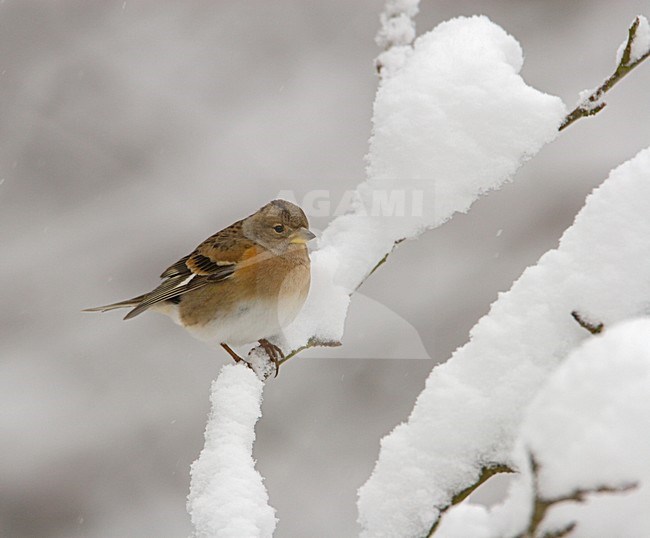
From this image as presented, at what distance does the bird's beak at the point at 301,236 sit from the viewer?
277cm

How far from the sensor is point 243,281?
2854 mm

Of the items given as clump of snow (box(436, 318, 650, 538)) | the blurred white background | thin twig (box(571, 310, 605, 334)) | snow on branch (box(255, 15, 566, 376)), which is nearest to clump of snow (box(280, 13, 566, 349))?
snow on branch (box(255, 15, 566, 376))

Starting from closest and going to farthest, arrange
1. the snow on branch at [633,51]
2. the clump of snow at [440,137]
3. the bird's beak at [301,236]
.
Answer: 1. the snow on branch at [633,51]
2. the clump of snow at [440,137]
3. the bird's beak at [301,236]

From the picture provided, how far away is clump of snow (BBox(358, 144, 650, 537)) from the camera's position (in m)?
0.99

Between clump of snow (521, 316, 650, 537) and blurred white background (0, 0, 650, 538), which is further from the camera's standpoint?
blurred white background (0, 0, 650, 538)

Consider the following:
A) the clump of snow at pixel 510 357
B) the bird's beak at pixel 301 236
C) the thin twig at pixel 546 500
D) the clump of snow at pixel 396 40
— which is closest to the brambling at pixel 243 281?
the bird's beak at pixel 301 236

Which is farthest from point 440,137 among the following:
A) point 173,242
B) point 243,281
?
point 173,242

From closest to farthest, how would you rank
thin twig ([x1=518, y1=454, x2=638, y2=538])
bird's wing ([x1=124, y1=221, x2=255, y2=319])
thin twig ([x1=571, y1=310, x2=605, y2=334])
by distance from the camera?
thin twig ([x1=518, y1=454, x2=638, y2=538])
thin twig ([x1=571, y1=310, x2=605, y2=334])
bird's wing ([x1=124, y1=221, x2=255, y2=319])

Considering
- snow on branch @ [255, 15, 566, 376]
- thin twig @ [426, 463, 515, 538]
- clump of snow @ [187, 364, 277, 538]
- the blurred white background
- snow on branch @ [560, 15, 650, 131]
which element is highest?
snow on branch @ [560, 15, 650, 131]

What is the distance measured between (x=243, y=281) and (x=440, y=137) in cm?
131

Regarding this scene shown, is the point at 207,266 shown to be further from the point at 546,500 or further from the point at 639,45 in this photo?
the point at 546,500

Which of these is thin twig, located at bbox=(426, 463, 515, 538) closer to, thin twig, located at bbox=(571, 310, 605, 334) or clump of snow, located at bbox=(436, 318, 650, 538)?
thin twig, located at bbox=(571, 310, 605, 334)

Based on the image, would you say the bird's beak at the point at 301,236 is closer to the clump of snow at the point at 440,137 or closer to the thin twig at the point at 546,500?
the clump of snow at the point at 440,137

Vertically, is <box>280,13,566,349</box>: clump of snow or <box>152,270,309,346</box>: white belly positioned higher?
<box>280,13,566,349</box>: clump of snow
